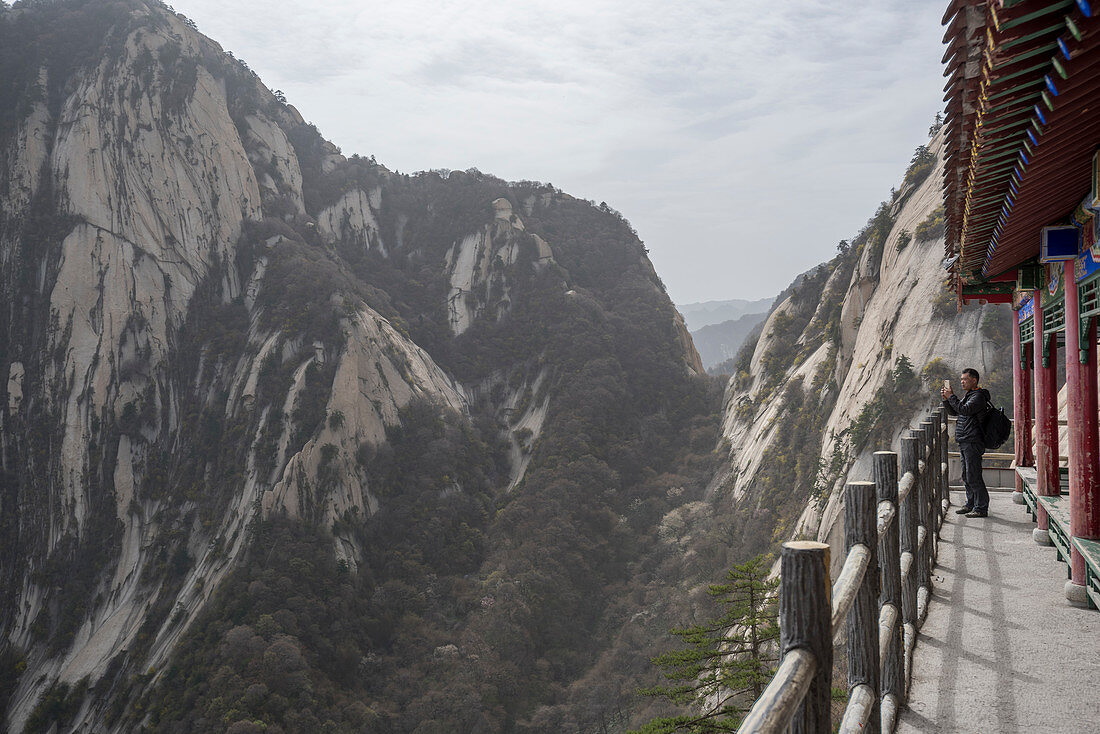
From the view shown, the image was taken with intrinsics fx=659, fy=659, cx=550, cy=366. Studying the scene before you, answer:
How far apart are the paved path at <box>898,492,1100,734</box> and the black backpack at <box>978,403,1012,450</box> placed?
1311 millimetres

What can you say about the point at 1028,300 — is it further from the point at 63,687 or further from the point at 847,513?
the point at 63,687

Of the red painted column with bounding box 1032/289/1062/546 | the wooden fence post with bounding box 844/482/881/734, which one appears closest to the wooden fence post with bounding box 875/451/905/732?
the wooden fence post with bounding box 844/482/881/734

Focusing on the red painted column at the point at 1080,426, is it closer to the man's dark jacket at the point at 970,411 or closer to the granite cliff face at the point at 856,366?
the man's dark jacket at the point at 970,411

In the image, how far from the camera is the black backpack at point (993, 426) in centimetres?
717

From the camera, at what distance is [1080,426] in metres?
5.07

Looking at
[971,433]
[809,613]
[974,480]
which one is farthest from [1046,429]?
[809,613]

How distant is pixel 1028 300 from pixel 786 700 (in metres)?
8.33

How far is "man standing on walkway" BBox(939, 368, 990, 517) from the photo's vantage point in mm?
7223

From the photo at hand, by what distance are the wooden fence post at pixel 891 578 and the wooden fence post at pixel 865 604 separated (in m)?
0.61

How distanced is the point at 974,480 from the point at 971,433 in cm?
63

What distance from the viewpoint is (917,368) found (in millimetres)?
19375

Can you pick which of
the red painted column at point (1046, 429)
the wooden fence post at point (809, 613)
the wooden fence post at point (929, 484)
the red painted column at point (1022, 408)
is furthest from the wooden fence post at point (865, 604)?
the red painted column at point (1022, 408)

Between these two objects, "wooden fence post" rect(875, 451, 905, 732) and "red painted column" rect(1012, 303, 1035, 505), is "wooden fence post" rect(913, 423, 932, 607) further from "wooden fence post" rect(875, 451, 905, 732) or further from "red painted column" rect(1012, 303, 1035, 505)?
"red painted column" rect(1012, 303, 1035, 505)

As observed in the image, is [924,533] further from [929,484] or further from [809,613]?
[809,613]
